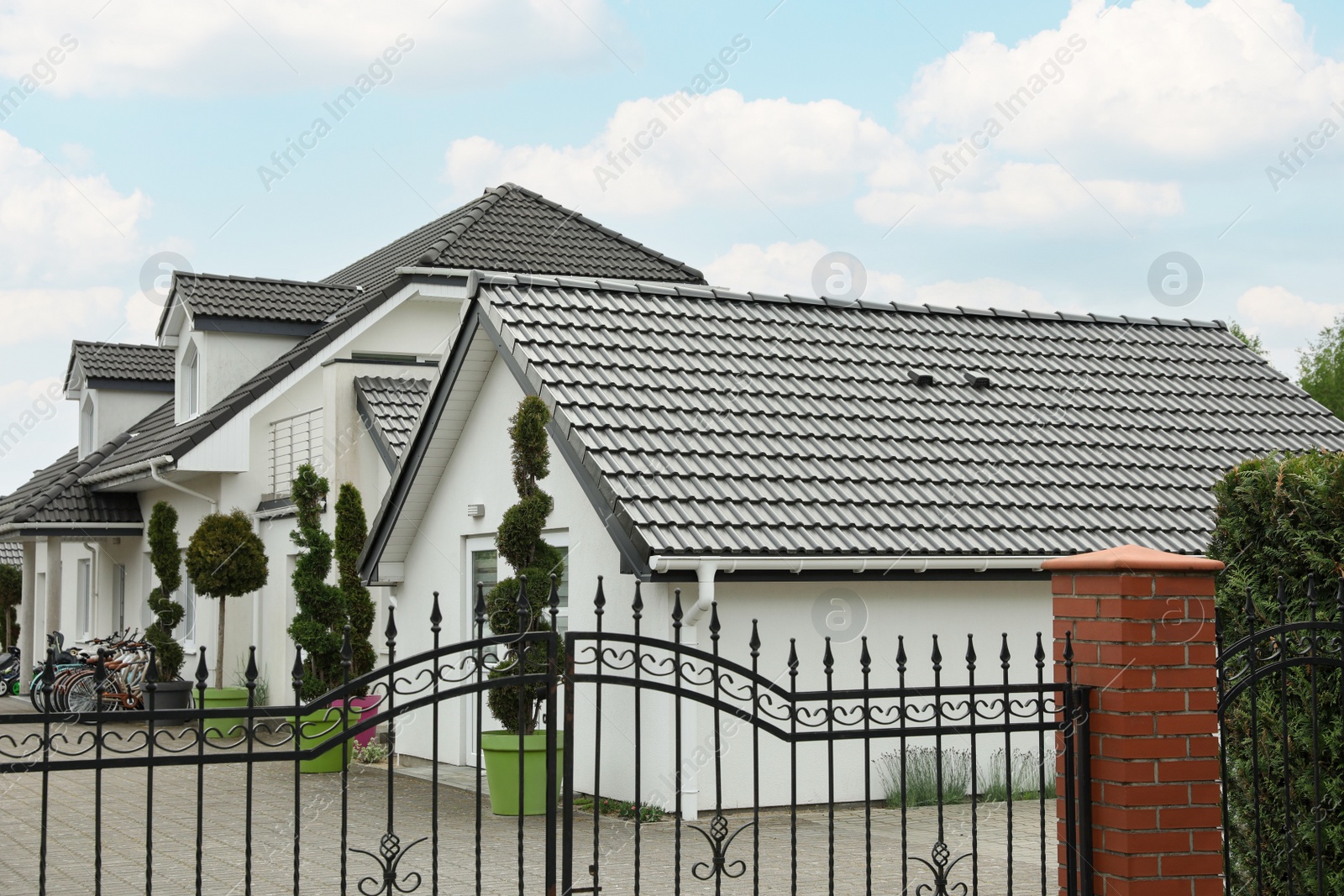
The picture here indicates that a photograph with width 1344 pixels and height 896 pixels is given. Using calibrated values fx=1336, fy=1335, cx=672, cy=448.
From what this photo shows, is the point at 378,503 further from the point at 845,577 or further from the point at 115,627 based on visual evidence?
the point at 115,627

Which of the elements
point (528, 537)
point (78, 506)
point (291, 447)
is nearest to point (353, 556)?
point (291, 447)

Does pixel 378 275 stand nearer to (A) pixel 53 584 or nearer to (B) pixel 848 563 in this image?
(A) pixel 53 584

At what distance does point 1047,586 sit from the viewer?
12016 millimetres

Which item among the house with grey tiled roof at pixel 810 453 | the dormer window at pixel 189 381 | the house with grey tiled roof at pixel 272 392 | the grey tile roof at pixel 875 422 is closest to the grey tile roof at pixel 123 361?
the house with grey tiled roof at pixel 272 392

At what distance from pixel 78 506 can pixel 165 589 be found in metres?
5.61

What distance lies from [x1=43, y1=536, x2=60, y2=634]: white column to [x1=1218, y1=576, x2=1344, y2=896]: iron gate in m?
21.4

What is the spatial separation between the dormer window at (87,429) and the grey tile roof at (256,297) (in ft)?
18.6

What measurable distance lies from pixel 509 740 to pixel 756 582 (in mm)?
2339

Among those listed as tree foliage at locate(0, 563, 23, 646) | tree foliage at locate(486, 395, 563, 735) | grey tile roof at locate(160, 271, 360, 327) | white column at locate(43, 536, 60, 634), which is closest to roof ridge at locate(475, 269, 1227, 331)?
tree foliage at locate(486, 395, 563, 735)

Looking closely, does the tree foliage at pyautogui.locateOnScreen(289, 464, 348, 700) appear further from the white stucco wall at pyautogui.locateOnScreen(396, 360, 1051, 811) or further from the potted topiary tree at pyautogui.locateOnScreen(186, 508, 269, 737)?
the white stucco wall at pyautogui.locateOnScreen(396, 360, 1051, 811)

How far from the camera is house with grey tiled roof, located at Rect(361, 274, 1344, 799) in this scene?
10.9 m

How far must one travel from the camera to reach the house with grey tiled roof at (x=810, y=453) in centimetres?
1095

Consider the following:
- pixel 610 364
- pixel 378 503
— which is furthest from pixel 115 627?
pixel 610 364

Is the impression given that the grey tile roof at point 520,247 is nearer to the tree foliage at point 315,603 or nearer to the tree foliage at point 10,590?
the tree foliage at point 315,603
